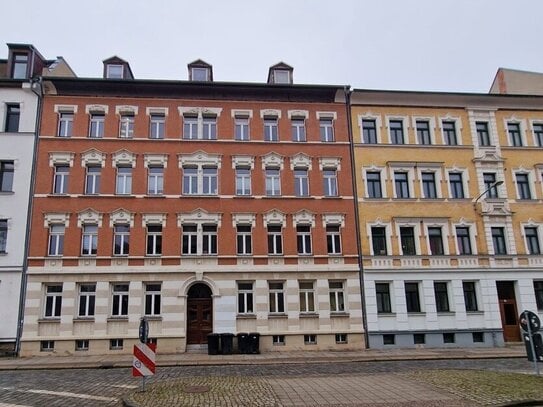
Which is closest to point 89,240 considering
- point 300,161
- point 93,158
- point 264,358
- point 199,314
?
point 93,158

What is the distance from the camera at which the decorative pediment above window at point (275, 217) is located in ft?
77.6

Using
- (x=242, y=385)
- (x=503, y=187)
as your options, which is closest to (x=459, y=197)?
(x=503, y=187)

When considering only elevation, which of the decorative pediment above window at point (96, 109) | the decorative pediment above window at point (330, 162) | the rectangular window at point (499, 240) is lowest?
the rectangular window at point (499, 240)

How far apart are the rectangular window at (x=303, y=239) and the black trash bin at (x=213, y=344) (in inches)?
248

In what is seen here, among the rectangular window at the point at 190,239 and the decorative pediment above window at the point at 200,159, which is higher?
the decorative pediment above window at the point at 200,159

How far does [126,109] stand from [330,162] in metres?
11.7

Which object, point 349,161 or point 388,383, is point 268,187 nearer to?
point 349,161

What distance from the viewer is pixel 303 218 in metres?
23.9

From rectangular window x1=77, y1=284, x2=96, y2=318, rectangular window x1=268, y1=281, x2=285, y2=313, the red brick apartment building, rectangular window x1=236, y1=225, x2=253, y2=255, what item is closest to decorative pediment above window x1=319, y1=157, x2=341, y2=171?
the red brick apartment building

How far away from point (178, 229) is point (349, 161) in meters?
10.2

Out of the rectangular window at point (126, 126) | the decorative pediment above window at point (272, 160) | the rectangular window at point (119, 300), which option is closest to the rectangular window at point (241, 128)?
the decorative pediment above window at point (272, 160)

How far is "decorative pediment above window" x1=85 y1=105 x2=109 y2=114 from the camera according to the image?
24031mm

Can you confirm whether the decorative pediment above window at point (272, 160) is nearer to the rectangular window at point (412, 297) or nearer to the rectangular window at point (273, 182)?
the rectangular window at point (273, 182)

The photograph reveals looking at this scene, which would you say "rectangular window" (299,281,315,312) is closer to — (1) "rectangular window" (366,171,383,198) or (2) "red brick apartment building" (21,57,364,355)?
(2) "red brick apartment building" (21,57,364,355)
